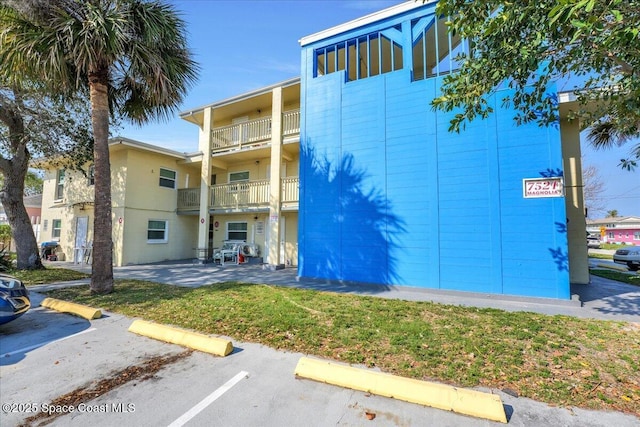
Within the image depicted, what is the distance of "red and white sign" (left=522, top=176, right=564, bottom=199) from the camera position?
281 inches

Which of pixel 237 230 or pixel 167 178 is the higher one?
pixel 167 178

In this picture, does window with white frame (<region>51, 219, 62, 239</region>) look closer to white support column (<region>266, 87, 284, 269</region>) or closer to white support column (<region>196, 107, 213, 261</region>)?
white support column (<region>196, 107, 213, 261</region>)

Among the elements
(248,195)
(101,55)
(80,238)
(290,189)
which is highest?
(101,55)

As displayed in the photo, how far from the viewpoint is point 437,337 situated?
474 centimetres

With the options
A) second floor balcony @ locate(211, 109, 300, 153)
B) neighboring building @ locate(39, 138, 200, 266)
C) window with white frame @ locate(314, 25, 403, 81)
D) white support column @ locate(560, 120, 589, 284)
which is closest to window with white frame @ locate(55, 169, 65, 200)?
neighboring building @ locate(39, 138, 200, 266)

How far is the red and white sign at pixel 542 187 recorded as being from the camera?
715 cm

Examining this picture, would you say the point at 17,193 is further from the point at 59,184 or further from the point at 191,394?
the point at 191,394

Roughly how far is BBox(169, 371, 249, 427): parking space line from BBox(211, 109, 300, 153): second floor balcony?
1078 centimetres

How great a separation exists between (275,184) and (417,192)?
6396 millimetres

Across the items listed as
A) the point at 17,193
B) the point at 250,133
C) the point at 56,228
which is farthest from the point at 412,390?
the point at 56,228

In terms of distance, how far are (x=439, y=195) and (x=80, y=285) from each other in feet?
37.9

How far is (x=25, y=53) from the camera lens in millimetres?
7137

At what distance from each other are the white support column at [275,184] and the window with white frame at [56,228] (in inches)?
606

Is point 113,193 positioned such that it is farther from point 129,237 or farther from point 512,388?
point 512,388
